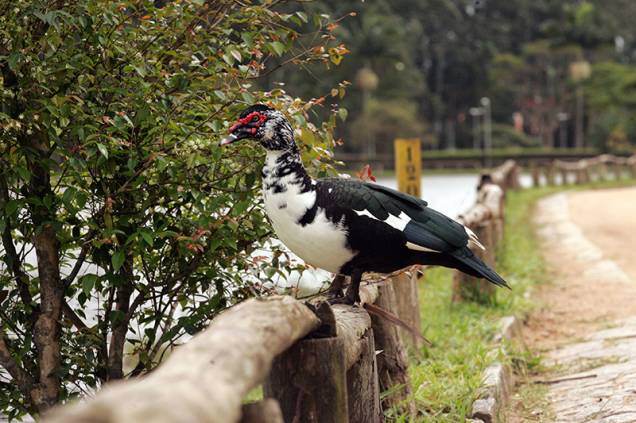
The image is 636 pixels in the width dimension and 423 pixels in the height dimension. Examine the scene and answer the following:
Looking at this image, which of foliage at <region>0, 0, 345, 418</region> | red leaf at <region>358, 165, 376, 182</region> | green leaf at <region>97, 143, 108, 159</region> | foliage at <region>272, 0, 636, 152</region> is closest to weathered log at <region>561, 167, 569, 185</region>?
foliage at <region>272, 0, 636, 152</region>

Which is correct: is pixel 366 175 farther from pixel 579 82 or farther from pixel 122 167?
pixel 579 82

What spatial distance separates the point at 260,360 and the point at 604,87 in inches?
2236

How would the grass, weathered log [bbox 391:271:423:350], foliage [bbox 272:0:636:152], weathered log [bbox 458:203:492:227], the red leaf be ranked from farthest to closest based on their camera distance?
1. foliage [bbox 272:0:636:152]
2. weathered log [bbox 458:203:492:227]
3. weathered log [bbox 391:271:423:350]
4. the grass
5. the red leaf

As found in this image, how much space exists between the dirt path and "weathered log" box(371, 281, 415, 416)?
2.91ft

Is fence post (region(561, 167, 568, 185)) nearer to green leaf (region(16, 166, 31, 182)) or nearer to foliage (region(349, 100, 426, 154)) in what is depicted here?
foliage (region(349, 100, 426, 154))

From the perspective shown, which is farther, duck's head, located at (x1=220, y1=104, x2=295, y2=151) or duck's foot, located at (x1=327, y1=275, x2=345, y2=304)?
duck's foot, located at (x1=327, y1=275, x2=345, y2=304)

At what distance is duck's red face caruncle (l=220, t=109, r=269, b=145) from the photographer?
146 inches

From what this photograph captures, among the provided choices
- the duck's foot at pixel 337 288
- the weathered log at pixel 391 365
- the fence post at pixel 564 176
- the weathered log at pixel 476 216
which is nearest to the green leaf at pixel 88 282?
the duck's foot at pixel 337 288

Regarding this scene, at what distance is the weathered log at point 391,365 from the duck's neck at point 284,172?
1.03 m

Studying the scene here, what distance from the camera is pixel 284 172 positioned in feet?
12.1

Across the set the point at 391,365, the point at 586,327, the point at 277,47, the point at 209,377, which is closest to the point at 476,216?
the point at 586,327

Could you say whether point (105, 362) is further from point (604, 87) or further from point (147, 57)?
point (604, 87)

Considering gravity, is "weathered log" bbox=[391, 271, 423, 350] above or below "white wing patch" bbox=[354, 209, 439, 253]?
below

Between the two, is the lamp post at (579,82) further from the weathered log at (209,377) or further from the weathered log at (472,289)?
the weathered log at (209,377)
